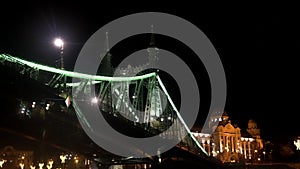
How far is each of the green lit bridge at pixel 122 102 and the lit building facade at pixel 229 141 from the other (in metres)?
14.2

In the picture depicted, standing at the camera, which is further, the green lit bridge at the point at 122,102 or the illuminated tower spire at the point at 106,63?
the illuminated tower spire at the point at 106,63

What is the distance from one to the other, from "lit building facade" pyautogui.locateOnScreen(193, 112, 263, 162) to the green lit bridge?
557 inches

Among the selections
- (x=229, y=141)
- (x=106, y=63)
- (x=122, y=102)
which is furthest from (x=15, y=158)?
(x=229, y=141)

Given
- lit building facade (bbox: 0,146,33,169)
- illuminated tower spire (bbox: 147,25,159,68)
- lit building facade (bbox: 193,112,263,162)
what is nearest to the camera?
lit building facade (bbox: 0,146,33,169)

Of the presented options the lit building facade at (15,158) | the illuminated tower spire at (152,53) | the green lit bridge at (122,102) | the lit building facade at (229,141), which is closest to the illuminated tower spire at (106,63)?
the green lit bridge at (122,102)

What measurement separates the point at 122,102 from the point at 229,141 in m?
34.1

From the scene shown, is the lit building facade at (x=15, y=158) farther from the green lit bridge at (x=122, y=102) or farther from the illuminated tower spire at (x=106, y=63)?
the illuminated tower spire at (x=106, y=63)

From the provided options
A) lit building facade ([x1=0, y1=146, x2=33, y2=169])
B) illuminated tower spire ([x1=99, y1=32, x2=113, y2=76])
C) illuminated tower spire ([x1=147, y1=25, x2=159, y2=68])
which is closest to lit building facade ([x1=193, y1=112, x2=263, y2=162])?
illuminated tower spire ([x1=147, y1=25, x2=159, y2=68])

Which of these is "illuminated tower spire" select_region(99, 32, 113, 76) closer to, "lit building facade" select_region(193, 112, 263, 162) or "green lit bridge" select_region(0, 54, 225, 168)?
"green lit bridge" select_region(0, 54, 225, 168)

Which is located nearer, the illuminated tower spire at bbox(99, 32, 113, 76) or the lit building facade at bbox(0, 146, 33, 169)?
the lit building facade at bbox(0, 146, 33, 169)

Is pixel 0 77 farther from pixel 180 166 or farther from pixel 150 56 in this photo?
pixel 150 56

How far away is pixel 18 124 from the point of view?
1473 cm

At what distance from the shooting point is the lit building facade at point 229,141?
2357 inches

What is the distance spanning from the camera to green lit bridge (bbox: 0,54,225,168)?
19.0 m
